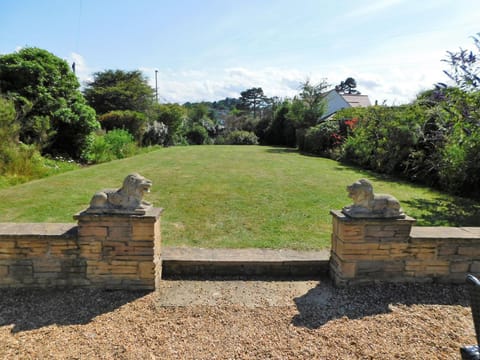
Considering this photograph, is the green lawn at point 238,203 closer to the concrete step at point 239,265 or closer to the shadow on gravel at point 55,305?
the concrete step at point 239,265

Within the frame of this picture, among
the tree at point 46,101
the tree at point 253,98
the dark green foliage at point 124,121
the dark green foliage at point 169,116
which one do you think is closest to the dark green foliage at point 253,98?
the tree at point 253,98

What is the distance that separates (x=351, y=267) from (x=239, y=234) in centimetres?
169

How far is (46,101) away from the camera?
10.2 meters

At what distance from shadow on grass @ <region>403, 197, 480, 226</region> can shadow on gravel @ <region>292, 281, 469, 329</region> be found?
2.13 metres

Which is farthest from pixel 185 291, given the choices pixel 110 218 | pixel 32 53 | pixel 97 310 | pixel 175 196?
pixel 32 53

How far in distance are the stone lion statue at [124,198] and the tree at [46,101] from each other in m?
8.51

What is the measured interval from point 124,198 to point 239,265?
4.38ft

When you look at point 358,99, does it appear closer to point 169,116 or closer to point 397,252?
point 169,116

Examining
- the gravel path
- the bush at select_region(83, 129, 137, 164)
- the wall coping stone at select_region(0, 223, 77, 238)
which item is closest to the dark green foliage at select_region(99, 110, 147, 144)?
the bush at select_region(83, 129, 137, 164)

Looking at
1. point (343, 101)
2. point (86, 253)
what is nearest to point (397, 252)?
point (86, 253)

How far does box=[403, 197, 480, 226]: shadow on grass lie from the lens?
4959mm

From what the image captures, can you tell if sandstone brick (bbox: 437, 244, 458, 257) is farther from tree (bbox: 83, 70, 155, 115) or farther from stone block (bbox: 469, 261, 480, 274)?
A: tree (bbox: 83, 70, 155, 115)

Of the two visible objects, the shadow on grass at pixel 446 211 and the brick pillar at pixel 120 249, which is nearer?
the brick pillar at pixel 120 249

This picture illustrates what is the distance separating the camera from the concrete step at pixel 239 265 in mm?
3158
